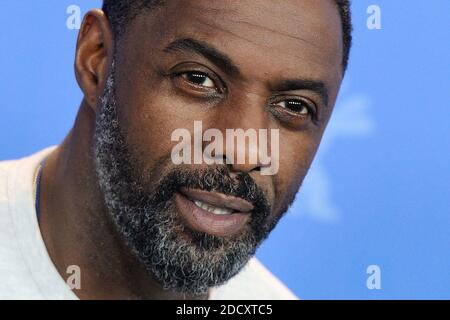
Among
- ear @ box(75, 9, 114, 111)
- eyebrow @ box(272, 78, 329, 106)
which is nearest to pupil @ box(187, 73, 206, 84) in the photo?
eyebrow @ box(272, 78, 329, 106)

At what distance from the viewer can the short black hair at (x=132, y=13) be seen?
1841 millimetres

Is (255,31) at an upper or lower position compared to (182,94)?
upper

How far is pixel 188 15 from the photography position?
5.71ft

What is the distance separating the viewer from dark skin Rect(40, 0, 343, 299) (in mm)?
1714

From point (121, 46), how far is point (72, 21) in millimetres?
736

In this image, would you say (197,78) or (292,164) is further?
(292,164)

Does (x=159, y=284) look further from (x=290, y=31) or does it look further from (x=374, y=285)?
(x=374, y=285)

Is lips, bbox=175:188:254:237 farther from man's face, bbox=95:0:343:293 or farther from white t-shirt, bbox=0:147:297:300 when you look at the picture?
white t-shirt, bbox=0:147:297:300

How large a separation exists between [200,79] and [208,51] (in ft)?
0.24

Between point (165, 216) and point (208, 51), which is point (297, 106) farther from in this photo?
point (165, 216)

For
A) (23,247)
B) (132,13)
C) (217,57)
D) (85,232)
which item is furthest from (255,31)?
(23,247)

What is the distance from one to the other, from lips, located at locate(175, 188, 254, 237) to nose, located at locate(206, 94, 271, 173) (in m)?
0.08

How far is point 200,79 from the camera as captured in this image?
1.74 metres

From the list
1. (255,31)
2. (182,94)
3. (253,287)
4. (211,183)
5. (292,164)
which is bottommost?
(253,287)
